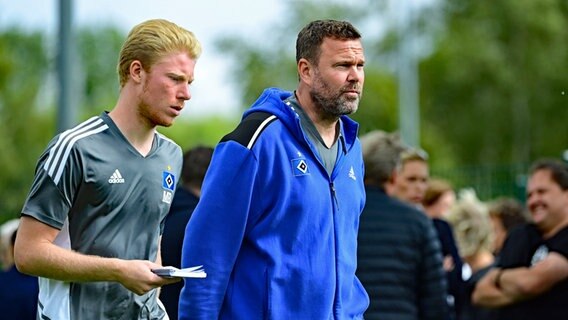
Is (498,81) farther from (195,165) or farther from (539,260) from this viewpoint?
(195,165)

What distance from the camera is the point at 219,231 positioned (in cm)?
531

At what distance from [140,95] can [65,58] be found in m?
6.05

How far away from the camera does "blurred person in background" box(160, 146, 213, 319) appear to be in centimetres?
716

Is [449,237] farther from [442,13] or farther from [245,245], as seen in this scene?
[442,13]

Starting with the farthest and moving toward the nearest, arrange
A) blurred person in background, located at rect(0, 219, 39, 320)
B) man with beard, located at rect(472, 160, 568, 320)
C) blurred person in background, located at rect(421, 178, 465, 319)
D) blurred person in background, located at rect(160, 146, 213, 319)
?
blurred person in background, located at rect(421, 178, 465, 319), blurred person in background, located at rect(0, 219, 39, 320), man with beard, located at rect(472, 160, 568, 320), blurred person in background, located at rect(160, 146, 213, 319)

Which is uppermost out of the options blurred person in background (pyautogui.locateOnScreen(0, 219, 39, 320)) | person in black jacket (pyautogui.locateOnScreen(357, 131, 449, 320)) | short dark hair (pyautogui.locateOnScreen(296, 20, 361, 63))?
short dark hair (pyautogui.locateOnScreen(296, 20, 361, 63))

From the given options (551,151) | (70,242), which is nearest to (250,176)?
(70,242)

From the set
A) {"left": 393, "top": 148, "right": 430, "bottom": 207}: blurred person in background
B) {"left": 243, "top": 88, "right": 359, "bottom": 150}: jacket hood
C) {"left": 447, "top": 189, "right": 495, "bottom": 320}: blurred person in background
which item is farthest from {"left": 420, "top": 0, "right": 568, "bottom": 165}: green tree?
{"left": 243, "top": 88, "right": 359, "bottom": 150}: jacket hood

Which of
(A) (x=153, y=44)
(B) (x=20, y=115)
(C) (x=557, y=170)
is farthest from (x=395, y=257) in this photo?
(B) (x=20, y=115)

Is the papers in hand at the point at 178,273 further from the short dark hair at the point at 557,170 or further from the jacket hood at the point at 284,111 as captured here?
the short dark hair at the point at 557,170

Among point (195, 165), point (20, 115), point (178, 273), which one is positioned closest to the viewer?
point (178, 273)

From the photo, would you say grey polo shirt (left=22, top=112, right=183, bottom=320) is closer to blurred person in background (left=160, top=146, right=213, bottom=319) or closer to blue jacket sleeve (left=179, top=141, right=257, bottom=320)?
blue jacket sleeve (left=179, top=141, right=257, bottom=320)

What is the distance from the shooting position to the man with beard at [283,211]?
209 inches

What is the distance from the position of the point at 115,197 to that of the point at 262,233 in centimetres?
62
